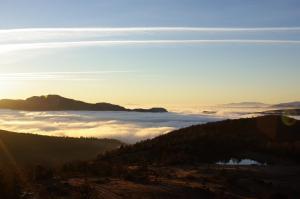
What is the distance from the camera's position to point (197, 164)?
33.6 m

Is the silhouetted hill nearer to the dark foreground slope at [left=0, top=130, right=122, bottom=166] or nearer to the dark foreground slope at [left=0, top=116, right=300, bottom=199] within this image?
the dark foreground slope at [left=0, top=116, right=300, bottom=199]

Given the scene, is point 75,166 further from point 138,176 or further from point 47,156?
point 47,156

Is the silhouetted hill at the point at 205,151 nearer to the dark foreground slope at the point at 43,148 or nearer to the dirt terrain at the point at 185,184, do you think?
the dirt terrain at the point at 185,184

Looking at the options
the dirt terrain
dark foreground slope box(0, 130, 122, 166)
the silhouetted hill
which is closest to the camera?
the dirt terrain

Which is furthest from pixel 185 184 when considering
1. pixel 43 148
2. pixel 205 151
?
pixel 43 148

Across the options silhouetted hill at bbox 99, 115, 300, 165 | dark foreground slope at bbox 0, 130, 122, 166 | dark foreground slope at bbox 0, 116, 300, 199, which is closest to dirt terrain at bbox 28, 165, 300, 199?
dark foreground slope at bbox 0, 116, 300, 199

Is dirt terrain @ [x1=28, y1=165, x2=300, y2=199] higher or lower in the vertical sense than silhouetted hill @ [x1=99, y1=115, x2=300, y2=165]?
lower

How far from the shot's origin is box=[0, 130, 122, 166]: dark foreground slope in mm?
69062

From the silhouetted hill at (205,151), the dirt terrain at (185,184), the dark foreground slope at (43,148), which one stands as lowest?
the dark foreground slope at (43,148)

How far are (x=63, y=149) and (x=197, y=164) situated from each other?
164 feet

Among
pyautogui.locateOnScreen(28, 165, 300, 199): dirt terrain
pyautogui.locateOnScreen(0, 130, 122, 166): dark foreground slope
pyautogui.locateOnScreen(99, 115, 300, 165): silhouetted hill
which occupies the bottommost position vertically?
pyautogui.locateOnScreen(0, 130, 122, 166): dark foreground slope

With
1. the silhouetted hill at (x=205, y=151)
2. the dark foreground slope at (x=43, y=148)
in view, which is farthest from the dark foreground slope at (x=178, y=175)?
the dark foreground slope at (x=43, y=148)

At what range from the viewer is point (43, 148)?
3095 inches

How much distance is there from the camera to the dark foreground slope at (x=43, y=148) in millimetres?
69062
